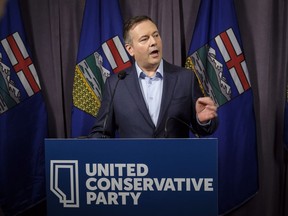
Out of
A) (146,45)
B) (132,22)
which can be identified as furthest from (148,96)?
(132,22)

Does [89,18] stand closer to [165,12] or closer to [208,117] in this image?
[165,12]

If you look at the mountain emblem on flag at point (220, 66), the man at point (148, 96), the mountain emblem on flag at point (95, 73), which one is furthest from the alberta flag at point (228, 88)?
the man at point (148, 96)

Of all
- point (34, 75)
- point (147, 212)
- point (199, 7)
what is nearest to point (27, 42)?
point (34, 75)

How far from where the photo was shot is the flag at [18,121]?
2840 mm

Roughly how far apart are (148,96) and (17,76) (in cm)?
123

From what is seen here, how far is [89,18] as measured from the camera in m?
2.84

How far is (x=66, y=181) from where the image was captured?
1282 mm

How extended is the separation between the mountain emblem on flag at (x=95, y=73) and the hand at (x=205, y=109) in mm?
1361

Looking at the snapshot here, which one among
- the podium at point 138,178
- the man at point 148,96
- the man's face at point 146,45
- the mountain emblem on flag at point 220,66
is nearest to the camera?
the podium at point 138,178

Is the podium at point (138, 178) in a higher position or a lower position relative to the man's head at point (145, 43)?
lower

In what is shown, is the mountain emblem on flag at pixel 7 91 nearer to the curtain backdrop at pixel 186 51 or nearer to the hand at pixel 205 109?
the curtain backdrop at pixel 186 51

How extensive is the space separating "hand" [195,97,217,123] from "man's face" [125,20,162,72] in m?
0.58

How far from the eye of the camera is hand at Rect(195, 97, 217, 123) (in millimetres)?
1495

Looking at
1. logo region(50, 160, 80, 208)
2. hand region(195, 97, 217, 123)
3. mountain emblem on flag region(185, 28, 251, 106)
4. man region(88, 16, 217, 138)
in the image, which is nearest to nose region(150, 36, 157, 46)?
man region(88, 16, 217, 138)
